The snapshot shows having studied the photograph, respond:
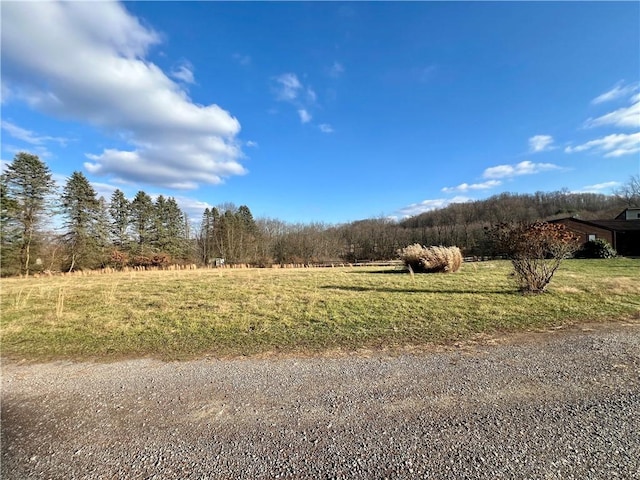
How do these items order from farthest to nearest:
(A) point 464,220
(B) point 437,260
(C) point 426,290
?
(A) point 464,220, (B) point 437,260, (C) point 426,290

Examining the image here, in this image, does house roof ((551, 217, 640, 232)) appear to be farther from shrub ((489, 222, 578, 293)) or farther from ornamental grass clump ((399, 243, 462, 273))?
shrub ((489, 222, 578, 293))

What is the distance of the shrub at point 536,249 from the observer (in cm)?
851

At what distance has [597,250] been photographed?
2656cm

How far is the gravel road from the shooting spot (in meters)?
2.17

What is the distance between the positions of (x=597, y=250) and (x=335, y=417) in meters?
33.4

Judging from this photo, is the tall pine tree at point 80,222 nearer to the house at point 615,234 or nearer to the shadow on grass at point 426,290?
the shadow on grass at point 426,290

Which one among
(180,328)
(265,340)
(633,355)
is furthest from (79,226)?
(633,355)

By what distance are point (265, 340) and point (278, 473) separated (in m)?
3.13

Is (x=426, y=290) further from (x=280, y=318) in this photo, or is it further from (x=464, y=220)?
(x=464, y=220)

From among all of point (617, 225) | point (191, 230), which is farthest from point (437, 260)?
point (191, 230)

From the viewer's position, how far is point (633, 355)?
4039 millimetres

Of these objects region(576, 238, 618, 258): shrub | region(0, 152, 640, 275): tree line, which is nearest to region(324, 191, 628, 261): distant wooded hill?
region(0, 152, 640, 275): tree line

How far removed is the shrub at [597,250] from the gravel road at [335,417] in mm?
29407

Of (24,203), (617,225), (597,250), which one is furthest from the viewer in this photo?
(617,225)
